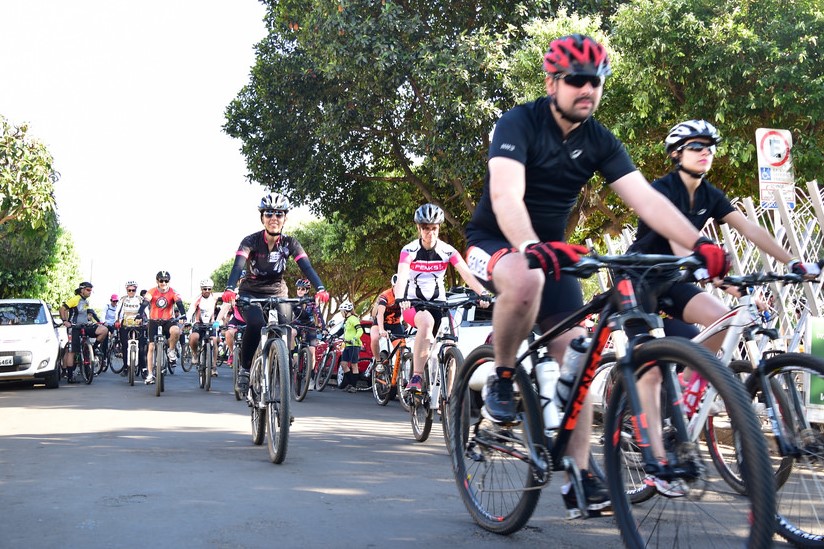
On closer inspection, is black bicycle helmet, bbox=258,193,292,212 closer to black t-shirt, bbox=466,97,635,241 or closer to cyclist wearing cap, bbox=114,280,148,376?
black t-shirt, bbox=466,97,635,241

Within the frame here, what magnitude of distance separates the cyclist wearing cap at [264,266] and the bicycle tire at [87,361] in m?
10.5

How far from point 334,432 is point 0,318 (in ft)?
31.3

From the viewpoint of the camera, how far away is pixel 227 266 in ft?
256

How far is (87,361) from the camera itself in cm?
1825

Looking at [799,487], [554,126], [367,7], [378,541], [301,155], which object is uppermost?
[367,7]

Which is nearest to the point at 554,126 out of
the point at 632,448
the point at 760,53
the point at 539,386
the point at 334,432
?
the point at 539,386

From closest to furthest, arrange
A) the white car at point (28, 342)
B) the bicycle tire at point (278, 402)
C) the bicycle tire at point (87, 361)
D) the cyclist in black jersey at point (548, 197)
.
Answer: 1. the cyclist in black jersey at point (548, 197)
2. the bicycle tire at point (278, 402)
3. the white car at point (28, 342)
4. the bicycle tire at point (87, 361)

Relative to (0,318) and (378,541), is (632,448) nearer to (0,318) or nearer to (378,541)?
A: (378,541)

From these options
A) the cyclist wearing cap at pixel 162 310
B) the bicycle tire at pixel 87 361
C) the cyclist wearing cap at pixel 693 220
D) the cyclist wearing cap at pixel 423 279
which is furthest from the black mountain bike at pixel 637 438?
the bicycle tire at pixel 87 361

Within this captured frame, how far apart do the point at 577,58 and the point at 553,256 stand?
111cm

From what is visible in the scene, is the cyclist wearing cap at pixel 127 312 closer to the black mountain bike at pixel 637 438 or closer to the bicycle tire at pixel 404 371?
the bicycle tire at pixel 404 371

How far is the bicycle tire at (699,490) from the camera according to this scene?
9.35 ft

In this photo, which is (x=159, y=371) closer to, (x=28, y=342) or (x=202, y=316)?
(x=28, y=342)

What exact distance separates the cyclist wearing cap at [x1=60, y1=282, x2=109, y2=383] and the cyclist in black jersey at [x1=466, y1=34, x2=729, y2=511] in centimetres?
1547
